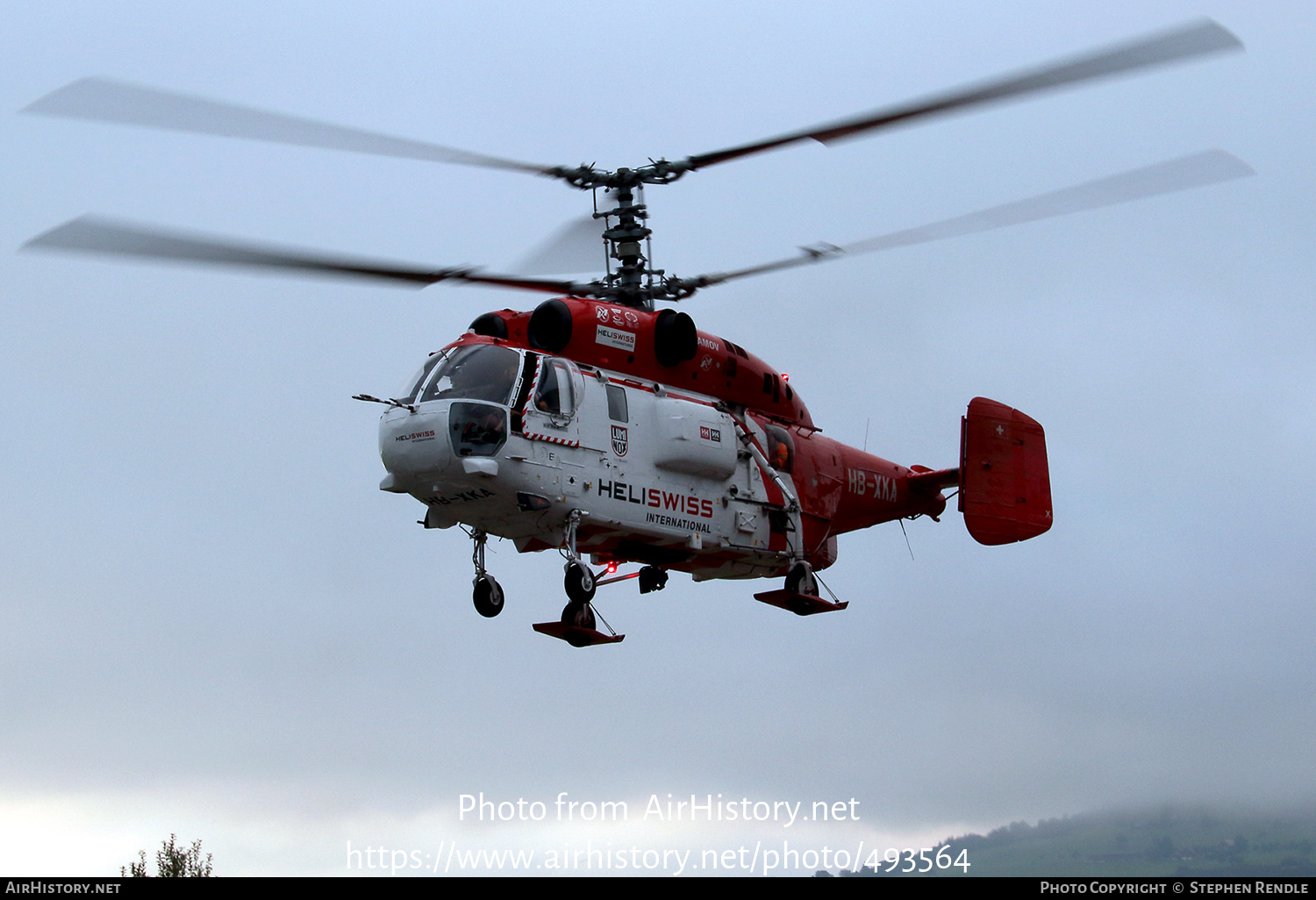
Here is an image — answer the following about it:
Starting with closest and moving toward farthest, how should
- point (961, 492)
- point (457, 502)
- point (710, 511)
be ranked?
point (457, 502), point (710, 511), point (961, 492)

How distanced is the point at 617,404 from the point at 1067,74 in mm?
7574

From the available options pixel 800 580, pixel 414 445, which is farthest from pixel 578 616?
pixel 800 580

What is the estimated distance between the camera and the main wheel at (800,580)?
2439 cm

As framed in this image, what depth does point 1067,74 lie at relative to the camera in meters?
17.4

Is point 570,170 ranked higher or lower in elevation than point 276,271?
higher

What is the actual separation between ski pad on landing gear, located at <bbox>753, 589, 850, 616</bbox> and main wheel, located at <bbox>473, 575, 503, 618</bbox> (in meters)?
5.00

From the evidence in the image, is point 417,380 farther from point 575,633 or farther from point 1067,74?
point 1067,74

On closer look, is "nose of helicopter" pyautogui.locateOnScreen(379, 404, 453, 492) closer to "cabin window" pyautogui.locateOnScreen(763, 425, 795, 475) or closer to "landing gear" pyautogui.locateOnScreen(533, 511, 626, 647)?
"landing gear" pyautogui.locateOnScreen(533, 511, 626, 647)

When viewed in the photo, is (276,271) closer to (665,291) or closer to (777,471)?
(665,291)

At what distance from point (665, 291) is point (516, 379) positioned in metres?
3.84

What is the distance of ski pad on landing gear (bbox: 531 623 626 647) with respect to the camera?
2083 centimetres
